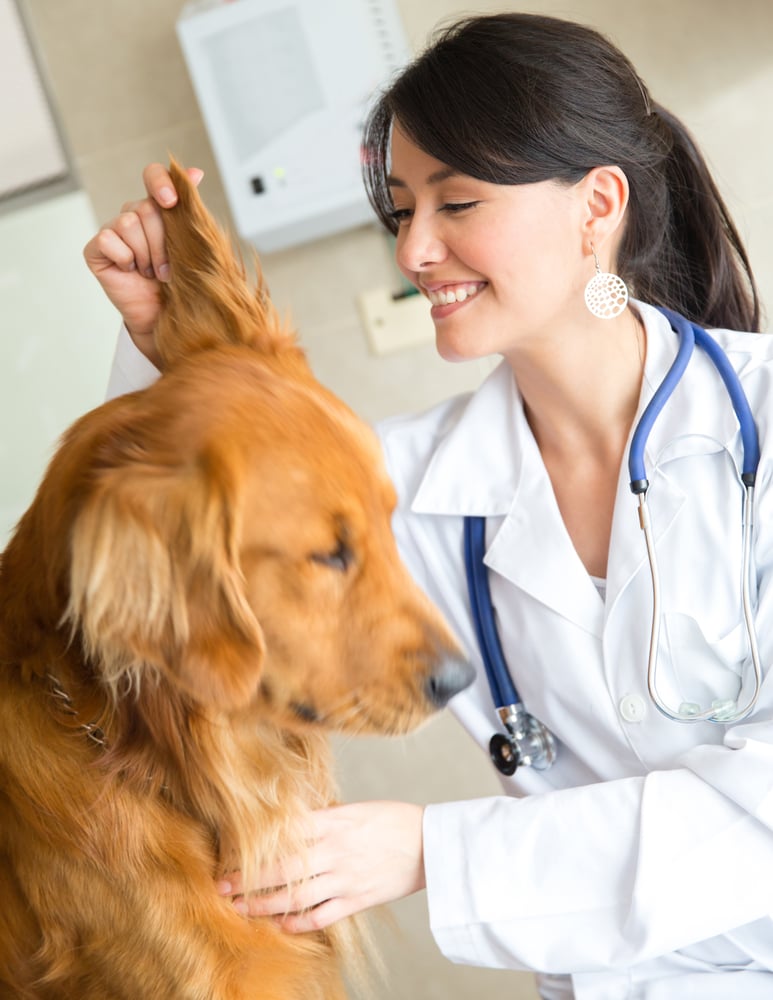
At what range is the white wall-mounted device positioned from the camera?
2.16 m

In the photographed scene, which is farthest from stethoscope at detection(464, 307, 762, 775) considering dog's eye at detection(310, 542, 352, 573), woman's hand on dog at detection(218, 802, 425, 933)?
dog's eye at detection(310, 542, 352, 573)

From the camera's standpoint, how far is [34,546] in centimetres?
98

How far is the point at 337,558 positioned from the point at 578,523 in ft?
2.13

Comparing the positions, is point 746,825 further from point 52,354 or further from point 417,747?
point 52,354

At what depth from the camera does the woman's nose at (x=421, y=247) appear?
1.39 m

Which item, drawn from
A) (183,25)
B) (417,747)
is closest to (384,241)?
(183,25)

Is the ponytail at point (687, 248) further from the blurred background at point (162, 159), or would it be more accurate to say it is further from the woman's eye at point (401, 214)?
the blurred background at point (162, 159)

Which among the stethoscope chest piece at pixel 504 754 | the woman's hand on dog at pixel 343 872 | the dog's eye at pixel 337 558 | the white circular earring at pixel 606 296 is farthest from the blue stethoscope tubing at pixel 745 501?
the dog's eye at pixel 337 558

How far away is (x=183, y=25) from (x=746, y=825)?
189 centimetres

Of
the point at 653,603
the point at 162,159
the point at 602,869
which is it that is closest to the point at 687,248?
the point at 653,603

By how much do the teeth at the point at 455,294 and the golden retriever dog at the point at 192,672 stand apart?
451 mm

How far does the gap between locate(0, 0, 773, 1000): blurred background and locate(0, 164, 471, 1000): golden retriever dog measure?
139 centimetres

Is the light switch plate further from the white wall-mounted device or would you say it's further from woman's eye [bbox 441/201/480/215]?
woman's eye [bbox 441/201/480/215]

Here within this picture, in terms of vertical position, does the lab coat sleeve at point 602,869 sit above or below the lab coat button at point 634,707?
below
